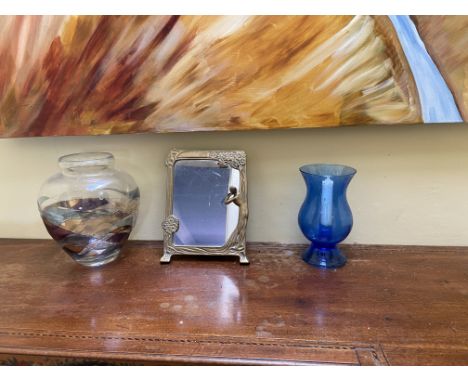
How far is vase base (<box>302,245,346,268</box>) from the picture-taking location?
0.81 m

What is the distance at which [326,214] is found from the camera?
785 mm

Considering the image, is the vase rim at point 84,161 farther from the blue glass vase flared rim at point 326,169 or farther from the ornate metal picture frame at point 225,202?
the blue glass vase flared rim at point 326,169

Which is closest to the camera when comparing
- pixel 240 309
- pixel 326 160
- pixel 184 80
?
pixel 240 309

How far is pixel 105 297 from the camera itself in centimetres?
71

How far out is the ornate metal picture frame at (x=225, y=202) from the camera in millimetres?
822

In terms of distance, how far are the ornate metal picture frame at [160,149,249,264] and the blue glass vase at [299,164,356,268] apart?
0.48 ft

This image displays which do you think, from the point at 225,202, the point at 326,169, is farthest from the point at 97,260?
the point at 326,169

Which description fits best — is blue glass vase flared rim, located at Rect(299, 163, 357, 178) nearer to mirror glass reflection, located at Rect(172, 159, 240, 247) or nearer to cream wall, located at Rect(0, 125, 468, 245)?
cream wall, located at Rect(0, 125, 468, 245)

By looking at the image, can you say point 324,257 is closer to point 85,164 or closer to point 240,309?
point 240,309

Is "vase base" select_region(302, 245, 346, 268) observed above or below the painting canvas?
below

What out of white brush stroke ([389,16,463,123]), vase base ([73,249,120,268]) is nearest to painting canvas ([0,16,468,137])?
white brush stroke ([389,16,463,123])

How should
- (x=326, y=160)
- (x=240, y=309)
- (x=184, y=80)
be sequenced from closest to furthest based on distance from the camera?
(x=240, y=309), (x=184, y=80), (x=326, y=160)

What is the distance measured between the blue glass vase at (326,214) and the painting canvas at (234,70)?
126 millimetres

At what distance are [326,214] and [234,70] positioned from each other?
1.27ft
